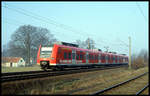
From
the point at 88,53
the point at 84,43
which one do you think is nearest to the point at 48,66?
the point at 88,53

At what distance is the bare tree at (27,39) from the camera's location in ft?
153

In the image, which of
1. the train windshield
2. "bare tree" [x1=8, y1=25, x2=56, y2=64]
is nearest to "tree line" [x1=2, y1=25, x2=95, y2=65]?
"bare tree" [x1=8, y1=25, x2=56, y2=64]

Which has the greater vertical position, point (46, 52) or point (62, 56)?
point (46, 52)

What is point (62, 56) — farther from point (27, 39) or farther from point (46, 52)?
point (27, 39)

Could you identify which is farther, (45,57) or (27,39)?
(27,39)

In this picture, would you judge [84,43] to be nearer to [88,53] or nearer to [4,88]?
[88,53]

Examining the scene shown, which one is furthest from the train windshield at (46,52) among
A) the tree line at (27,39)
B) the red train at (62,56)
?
the tree line at (27,39)

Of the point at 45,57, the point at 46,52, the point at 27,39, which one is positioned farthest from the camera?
the point at 27,39

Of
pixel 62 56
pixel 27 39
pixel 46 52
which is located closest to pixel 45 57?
pixel 46 52

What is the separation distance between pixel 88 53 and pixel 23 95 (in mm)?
17892

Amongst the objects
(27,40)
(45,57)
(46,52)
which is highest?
(27,40)

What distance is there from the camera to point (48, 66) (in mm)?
18750

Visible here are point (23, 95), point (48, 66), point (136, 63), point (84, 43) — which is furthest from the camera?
point (84, 43)

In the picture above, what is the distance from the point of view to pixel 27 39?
46.8m
